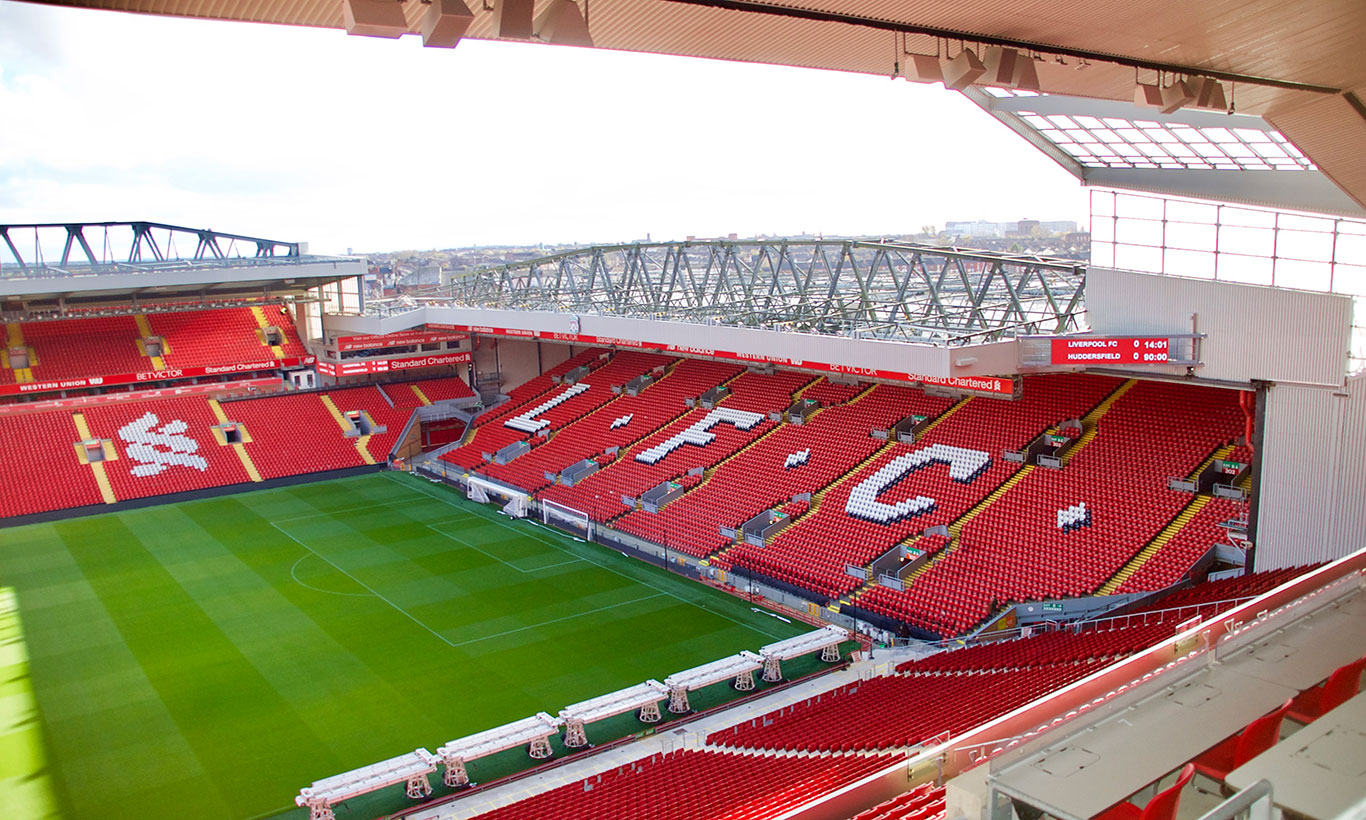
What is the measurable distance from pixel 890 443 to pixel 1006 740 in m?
21.5

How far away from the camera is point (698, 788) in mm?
13078

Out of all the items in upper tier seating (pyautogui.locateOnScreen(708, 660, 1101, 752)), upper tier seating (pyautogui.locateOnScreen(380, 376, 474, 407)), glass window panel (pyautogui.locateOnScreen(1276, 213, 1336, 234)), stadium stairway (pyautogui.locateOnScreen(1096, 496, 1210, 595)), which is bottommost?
upper tier seating (pyautogui.locateOnScreen(708, 660, 1101, 752))

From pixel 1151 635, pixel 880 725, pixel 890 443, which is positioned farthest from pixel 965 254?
pixel 880 725

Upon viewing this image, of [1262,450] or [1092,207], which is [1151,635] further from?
[1092,207]

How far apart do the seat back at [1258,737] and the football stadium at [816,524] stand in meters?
0.02

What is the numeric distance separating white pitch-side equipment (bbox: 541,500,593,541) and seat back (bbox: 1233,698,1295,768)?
23951 millimetres

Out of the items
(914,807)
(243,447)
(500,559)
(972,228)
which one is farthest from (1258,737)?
(243,447)

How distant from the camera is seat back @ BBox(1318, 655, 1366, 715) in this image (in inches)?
239

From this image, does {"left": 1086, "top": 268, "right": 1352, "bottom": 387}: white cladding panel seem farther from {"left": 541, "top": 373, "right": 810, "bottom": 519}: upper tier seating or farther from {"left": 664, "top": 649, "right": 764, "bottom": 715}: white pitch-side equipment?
{"left": 541, "top": 373, "right": 810, "bottom": 519}: upper tier seating

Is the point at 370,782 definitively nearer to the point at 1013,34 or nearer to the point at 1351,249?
the point at 1013,34

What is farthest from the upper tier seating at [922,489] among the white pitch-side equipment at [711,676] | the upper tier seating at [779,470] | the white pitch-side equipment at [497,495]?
the white pitch-side equipment at [497,495]

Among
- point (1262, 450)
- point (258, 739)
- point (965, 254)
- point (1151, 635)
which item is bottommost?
point (258, 739)

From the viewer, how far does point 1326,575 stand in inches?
331

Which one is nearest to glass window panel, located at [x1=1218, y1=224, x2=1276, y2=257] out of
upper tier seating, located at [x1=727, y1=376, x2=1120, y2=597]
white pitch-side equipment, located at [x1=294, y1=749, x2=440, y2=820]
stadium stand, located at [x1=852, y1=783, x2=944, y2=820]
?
upper tier seating, located at [x1=727, y1=376, x2=1120, y2=597]
